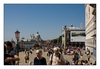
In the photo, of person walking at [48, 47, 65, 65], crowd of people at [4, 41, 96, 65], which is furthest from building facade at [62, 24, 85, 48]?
person walking at [48, 47, 65, 65]

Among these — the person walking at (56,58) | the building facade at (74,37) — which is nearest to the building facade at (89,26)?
the building facade at (74,37)

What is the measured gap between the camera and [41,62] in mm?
5082

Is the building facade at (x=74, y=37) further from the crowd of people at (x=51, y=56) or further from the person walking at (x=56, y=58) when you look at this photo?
the person walking at (x=56, y=58)

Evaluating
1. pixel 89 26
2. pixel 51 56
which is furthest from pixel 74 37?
pixel 51 56

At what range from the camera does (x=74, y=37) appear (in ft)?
25.5

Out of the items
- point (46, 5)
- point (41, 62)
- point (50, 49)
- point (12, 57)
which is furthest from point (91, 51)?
point (12, 57)

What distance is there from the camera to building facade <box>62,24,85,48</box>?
7.25 metres

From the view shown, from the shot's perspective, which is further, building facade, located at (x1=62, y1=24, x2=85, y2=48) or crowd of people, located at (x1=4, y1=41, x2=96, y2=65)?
building facade, located at (x1=62, y1=24, x2=85, y2=48)

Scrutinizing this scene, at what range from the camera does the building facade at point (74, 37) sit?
7254 mm

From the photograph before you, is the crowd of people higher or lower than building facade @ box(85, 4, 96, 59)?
lower

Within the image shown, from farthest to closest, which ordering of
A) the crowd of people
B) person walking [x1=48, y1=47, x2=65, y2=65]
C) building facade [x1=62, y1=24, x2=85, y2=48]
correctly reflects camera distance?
1. building facade [x1=62, y1=24, x2=85, y2=48]
2. person walking [x1=48, y1=47, x2=65, y2=65]
3. the crowd of people

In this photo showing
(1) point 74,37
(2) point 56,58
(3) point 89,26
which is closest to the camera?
(2) point 56,58

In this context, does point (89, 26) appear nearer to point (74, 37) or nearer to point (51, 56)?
point (74, 37)

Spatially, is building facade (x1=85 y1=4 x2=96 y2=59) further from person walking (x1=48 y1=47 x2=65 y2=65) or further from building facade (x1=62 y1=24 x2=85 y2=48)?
person walking (x1=48 y1=47 x2=65 y2=65)
